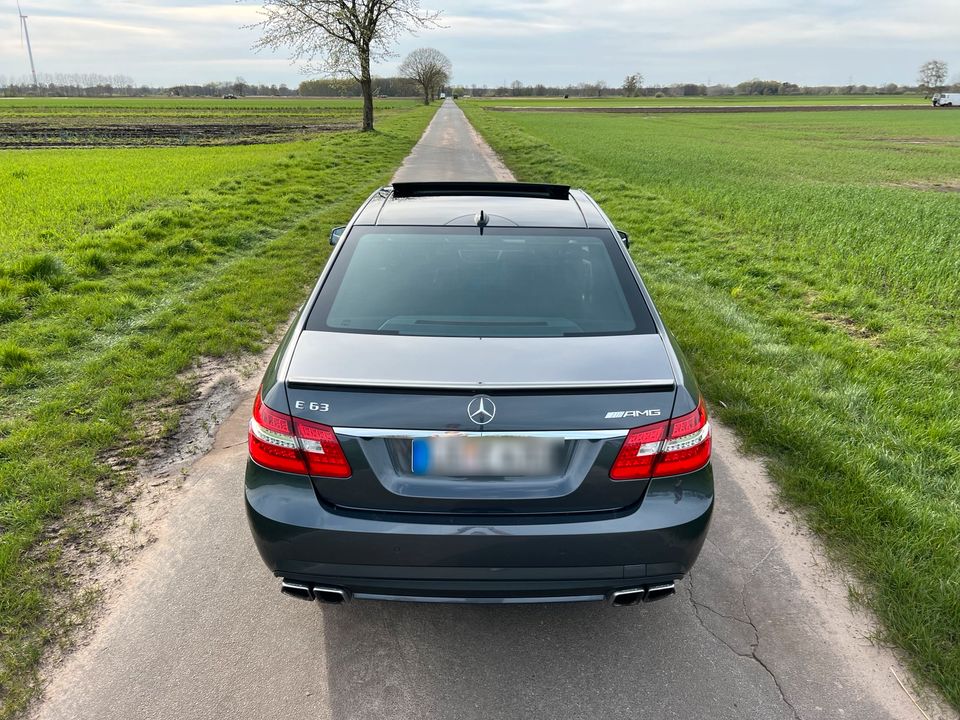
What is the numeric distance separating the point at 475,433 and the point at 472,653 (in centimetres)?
101

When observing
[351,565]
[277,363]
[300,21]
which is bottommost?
[351,565]

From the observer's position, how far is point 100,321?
592 cm

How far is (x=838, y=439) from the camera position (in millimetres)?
4016

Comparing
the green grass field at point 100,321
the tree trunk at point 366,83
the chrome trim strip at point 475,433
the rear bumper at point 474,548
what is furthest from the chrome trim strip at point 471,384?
the tree trunk at point 366,83

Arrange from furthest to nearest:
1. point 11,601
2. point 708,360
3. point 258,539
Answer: point 708,360, point 11,601, point 258,539

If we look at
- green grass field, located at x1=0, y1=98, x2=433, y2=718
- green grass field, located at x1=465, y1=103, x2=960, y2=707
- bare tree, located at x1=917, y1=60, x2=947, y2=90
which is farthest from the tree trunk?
bare tree, located at x1=917, y1=60, x2=947, y2=90

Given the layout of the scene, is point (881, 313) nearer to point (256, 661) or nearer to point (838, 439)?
point (838, 439)

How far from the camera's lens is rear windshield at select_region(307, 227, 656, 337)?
2.53m

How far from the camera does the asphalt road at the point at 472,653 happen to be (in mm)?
2232

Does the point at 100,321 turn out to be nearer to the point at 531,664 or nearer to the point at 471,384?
the point at 471,384

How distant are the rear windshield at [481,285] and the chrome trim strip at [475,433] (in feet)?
1.61

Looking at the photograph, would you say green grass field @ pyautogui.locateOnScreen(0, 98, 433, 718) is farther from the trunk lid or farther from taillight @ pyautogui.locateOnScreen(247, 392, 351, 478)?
the trunk lid

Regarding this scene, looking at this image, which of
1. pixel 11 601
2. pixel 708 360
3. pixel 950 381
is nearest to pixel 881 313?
pixel 950 381

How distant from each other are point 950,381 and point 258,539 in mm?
5345
